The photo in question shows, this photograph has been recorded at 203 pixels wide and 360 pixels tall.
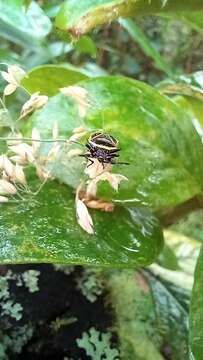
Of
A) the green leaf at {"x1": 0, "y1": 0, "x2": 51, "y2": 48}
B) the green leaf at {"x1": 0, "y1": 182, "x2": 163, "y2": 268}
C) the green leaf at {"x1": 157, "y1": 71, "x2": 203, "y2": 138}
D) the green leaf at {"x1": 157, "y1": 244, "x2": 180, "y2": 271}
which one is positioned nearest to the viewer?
the green leaf at {"x1": 0, "y1": 182, "x2": 163, "y2": 268}

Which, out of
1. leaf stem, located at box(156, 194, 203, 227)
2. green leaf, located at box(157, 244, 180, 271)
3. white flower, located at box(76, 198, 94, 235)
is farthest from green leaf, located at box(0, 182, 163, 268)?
green leaf, located at box(157, 244, 180, 271)

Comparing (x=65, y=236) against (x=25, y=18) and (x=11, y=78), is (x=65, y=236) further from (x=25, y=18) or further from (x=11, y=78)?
(x=25, y=18)

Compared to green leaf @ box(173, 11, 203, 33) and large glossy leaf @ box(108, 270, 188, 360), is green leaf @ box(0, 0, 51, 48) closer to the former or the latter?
green leaf @ box(173, 11, 203, 33)

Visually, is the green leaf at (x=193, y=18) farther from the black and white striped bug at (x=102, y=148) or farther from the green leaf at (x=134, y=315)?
the green leaf at (x=134, y=315)

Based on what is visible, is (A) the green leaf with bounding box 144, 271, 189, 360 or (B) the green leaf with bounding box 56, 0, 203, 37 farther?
(A) the green leaf with bounding box 144, 271, 189, 360

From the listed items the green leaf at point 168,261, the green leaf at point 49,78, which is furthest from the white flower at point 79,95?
the green leaf at point 168,261
